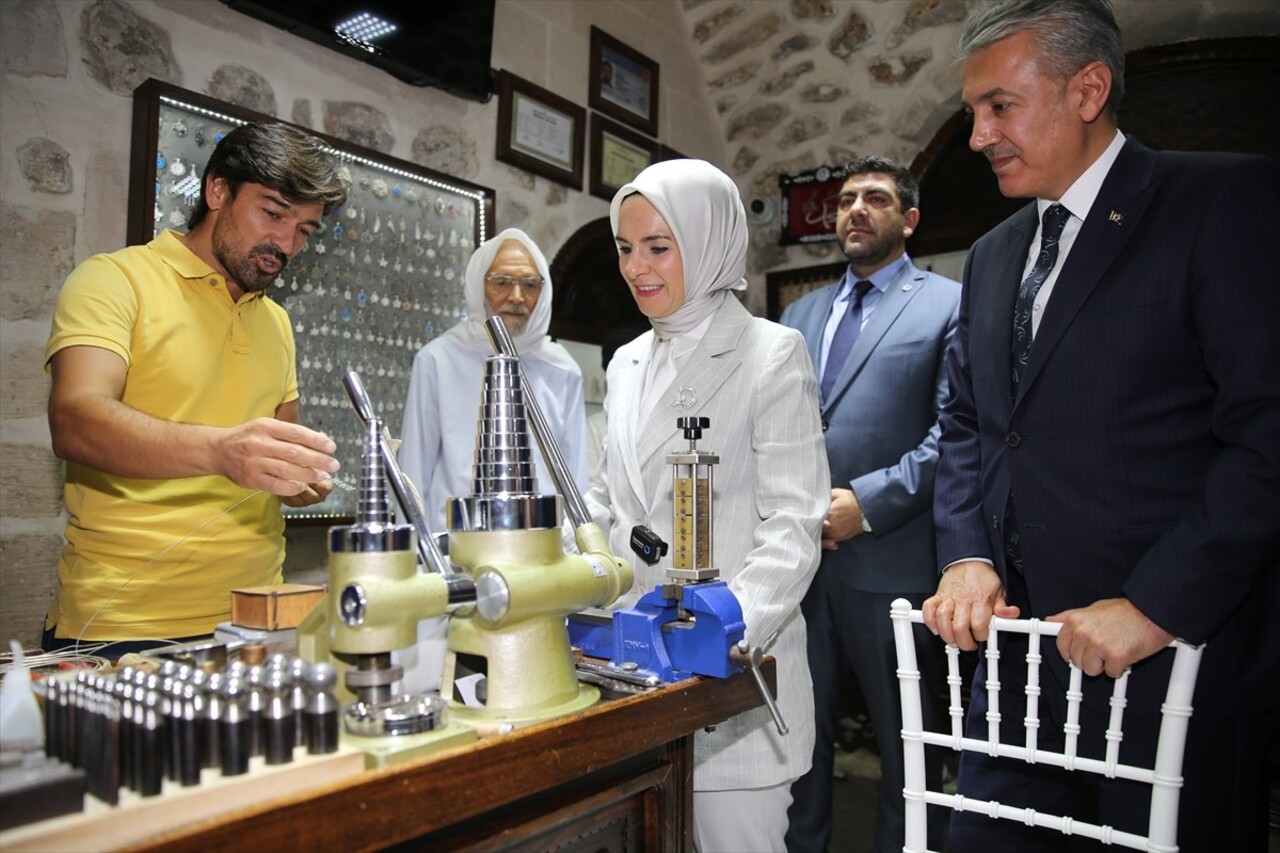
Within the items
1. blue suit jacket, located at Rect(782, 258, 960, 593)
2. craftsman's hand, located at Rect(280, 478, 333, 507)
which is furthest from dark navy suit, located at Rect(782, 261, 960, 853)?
craftsman's hand, located at Rect(280, 478, 333, 507)

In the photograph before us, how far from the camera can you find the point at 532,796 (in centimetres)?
90

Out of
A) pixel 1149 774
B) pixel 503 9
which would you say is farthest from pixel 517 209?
pixel 1149 774

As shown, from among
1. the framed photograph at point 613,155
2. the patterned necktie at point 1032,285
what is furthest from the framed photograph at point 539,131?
the patterned necktie at point 1032,285

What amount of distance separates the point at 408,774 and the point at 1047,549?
39.2 inches

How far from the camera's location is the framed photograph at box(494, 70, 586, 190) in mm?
3316

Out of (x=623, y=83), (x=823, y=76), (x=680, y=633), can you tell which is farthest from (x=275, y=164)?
(x=823, y=76)

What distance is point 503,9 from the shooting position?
3320mm

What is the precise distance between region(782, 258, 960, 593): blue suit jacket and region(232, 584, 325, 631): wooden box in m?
1.55

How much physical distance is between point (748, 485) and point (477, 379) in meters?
1.42

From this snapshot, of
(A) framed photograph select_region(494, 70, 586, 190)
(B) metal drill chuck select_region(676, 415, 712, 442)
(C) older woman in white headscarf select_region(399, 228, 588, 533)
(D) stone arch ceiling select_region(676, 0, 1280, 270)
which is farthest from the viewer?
(D) stone arch ceiling select_region(676, 0, 1280, 270)

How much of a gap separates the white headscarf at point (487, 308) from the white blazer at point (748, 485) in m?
1.23

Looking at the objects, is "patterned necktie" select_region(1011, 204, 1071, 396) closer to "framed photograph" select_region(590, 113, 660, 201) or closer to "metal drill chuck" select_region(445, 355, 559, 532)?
"metal drill chuck" select_region(445, 355, 559, 532)

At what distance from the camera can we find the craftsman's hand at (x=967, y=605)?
4.07 ft

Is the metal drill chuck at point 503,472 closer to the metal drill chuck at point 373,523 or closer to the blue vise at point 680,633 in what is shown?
the metal drill chuck at point 373,523
